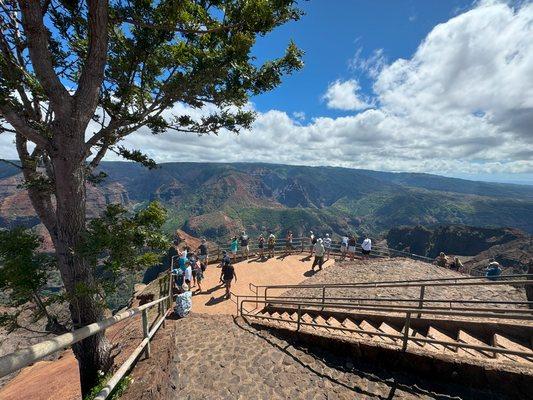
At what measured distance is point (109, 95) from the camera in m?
6.71

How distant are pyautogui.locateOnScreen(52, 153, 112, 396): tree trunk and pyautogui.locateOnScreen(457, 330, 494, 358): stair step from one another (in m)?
7.53

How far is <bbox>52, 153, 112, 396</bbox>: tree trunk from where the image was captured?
4.88 meters

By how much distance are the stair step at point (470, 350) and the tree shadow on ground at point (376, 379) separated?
0.93 m

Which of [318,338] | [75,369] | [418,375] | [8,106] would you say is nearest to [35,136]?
[8,106]

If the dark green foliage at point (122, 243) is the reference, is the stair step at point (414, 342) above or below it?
below

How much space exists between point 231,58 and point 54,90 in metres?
3.45

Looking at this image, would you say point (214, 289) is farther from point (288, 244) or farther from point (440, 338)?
point (440, 338)

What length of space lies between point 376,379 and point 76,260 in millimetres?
6371

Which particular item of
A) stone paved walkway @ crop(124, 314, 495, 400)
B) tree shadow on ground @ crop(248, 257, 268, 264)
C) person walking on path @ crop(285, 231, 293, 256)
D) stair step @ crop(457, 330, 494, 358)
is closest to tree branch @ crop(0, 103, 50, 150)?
stone paved walkway @ crop(124, 314, 495, 400)

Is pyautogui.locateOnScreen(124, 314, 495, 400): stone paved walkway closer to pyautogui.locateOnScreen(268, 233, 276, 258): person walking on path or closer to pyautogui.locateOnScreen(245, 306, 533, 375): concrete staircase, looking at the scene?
pyautogui.locateOnScreen(245, 306, 533, 375): concrete staircase

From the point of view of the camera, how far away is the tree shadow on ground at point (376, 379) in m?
5.06

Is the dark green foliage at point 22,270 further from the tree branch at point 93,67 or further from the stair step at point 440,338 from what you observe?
the stair step at point 440,338

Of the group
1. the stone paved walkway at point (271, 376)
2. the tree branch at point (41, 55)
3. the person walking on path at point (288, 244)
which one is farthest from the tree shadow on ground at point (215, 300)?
the tree branch at point (41, 55)

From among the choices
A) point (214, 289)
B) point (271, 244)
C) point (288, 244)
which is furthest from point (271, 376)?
point (288, 244)
